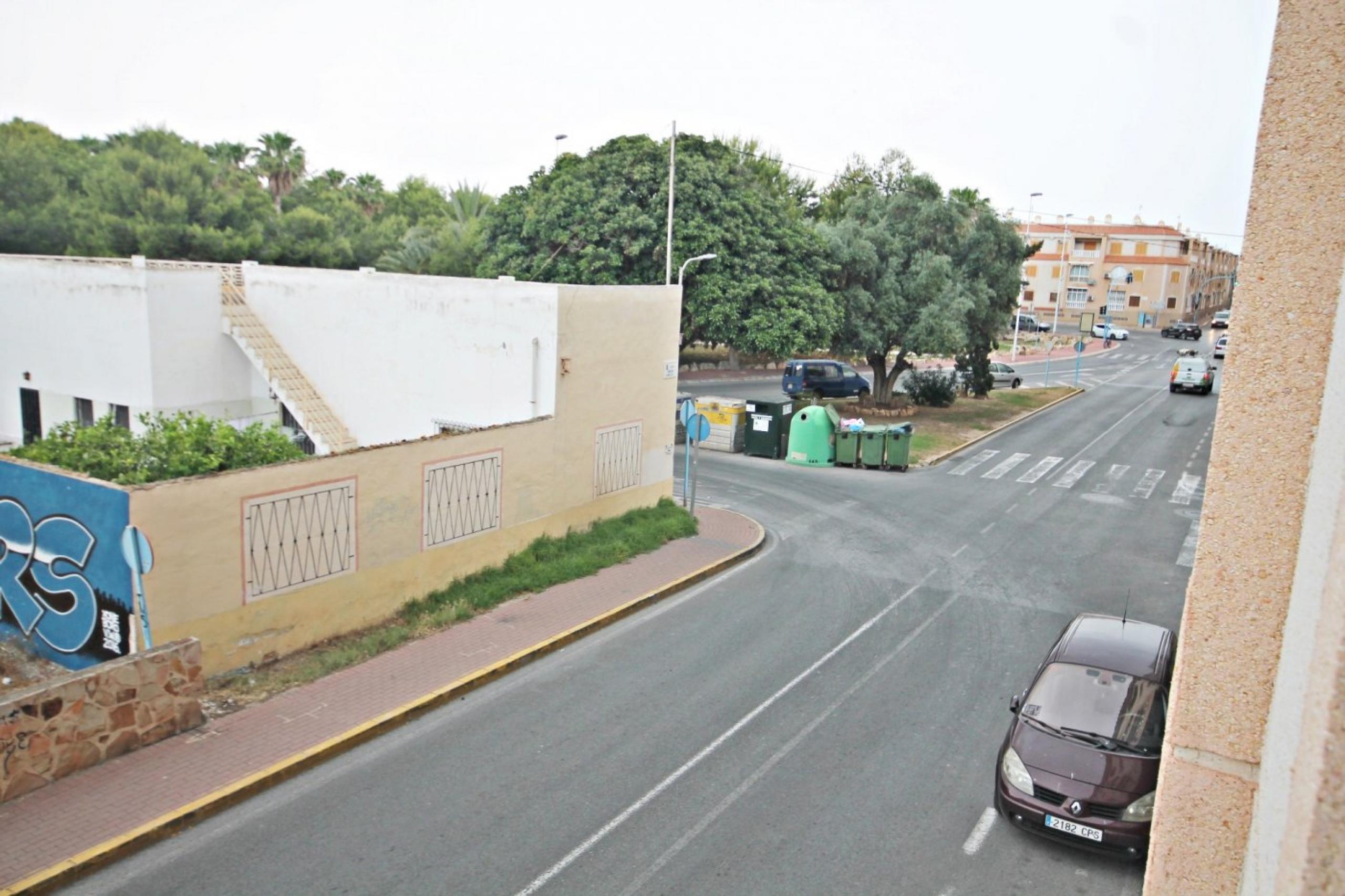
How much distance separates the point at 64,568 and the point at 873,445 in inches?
767

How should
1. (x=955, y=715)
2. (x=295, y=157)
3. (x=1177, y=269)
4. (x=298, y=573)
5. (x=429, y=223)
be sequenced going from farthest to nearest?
(x=1177, y=269) < (x=295, y=157) < (x=429, y=223) < (x=298, y=573) < (x=955, y=715)

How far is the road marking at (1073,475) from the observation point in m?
24.3

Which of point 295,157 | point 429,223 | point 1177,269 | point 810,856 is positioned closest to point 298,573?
point 810,856

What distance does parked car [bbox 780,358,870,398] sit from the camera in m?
37.8

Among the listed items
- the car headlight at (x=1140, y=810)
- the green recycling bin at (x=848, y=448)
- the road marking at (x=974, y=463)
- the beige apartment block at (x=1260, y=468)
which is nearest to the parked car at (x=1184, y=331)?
the road marking at (x=974, y=463)

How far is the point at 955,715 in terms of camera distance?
35.8 ft

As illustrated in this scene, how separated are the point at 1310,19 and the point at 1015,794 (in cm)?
753

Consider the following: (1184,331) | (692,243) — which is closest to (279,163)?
(692,243)

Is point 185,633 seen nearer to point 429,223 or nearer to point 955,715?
point 955,715

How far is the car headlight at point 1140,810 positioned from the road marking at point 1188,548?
1012 centimetres

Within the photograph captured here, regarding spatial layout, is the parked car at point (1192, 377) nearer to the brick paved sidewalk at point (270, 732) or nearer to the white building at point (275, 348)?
the brick paved sidewalk at point (270, 732)

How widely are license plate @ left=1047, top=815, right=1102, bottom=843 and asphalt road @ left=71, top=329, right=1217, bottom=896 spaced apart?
315 millimetres

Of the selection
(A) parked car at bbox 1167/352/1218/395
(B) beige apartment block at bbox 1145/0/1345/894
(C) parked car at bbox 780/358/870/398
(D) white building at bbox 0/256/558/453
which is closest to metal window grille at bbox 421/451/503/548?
(D) white building at bbox 0/256/558/453

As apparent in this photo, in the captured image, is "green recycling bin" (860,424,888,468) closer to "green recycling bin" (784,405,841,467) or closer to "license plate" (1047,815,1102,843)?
"green recycling bin" (784,405,841,467)
